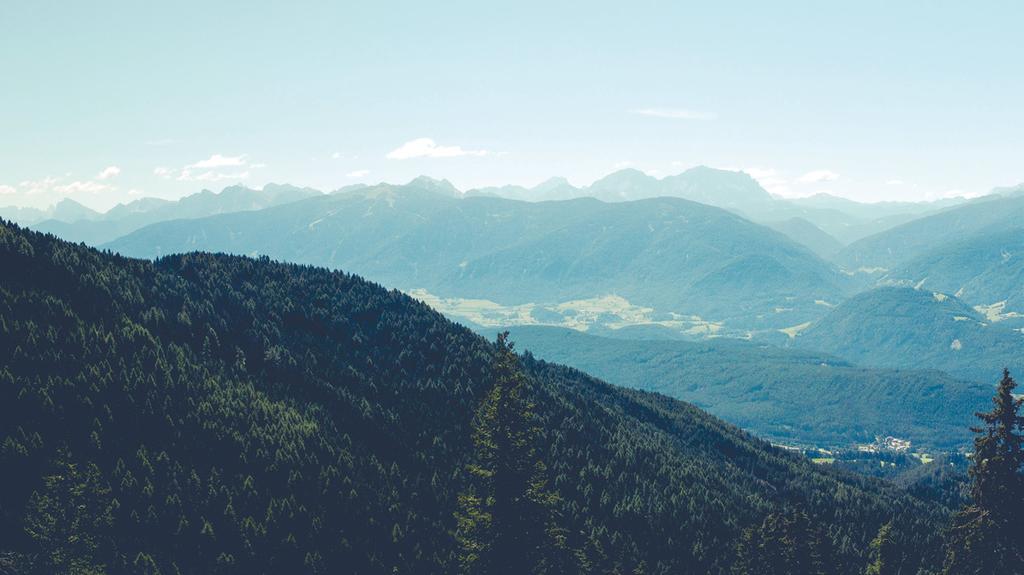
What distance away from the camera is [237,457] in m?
113

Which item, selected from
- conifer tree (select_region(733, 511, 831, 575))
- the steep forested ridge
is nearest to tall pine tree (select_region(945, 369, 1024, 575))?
the steep forested ridge

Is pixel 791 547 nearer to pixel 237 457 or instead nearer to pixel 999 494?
pixel 999 494

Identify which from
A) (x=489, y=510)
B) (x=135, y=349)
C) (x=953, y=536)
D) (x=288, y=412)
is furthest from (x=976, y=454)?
(x=135, y=349)

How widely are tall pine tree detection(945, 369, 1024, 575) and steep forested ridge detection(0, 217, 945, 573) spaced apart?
10645 millimetres

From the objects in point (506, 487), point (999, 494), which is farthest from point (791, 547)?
point (506, 487)

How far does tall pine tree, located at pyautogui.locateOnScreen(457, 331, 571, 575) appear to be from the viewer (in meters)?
45.0

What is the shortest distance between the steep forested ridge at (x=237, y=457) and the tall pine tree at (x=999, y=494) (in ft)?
34.9

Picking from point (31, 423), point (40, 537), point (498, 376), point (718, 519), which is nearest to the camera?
point (498, 376)

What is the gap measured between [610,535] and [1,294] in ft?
397

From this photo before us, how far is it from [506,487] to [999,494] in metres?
37.8

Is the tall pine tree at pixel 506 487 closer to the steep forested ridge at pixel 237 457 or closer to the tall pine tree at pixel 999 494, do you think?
the steep forested ridge at pixel 237 457

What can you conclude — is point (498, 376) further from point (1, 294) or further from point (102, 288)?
point (102, 288)

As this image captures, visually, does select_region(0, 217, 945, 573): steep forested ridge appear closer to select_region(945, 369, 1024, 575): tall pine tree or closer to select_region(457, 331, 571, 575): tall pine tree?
select_region(945, 369, 1024, 575): tall pine tree

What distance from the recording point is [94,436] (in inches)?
3905
